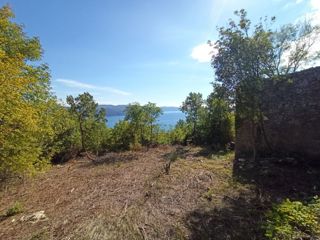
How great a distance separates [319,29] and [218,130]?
23.4 ft

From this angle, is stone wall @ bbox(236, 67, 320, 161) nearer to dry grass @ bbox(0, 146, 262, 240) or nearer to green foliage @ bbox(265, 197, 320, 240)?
dry grass @ bbox(0, 146, 262, 240)

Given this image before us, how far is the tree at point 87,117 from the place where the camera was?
14.9m

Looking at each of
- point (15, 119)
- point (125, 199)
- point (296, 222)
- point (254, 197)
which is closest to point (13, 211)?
point (15, 119)

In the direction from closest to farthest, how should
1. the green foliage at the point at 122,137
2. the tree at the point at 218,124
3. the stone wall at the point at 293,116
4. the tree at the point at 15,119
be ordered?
the tree at the point at 15,119 < the stone wall at the point at 293,116 < the tree at the point at 218,124 < the green foliage at the point at 122,137

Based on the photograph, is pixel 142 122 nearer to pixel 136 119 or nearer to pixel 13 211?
pixel 136 119

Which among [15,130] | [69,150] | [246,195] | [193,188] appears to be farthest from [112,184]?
[69,150]

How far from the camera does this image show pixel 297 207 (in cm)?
385

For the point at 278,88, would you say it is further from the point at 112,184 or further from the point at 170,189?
the point at 112,184

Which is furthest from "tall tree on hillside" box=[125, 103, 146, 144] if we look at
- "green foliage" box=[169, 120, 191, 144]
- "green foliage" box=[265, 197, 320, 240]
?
"green foliage" box=[265, 197, 320, 240]

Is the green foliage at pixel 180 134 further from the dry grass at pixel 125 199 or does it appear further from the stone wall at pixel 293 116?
the stone wall at pixel 293 116

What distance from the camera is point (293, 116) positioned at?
9.81 metres

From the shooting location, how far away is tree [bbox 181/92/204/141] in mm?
16906

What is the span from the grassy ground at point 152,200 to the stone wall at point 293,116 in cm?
114

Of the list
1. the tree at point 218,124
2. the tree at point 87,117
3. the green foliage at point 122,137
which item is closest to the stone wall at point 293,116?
the tree at point 218,124
